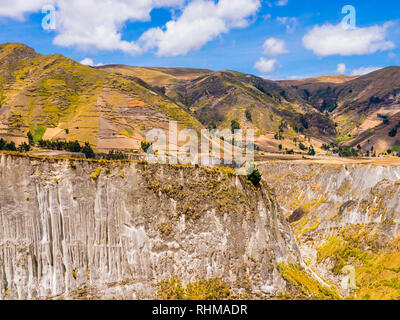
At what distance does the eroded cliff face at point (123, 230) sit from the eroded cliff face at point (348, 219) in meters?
18.1

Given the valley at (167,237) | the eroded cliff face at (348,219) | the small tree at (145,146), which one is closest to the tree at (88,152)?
the small tree at (145,146)

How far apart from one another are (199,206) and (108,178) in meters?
10.8

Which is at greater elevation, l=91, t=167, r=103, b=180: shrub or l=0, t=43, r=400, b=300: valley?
l=91, t=167, r=103, b=180: shrub

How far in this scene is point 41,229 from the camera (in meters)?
33.9

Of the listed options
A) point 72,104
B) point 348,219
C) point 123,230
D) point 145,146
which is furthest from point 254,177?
point 72,104

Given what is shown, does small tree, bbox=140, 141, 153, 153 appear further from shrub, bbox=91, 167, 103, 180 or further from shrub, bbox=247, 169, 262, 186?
shrub, bbox=91, 167, 103, 180

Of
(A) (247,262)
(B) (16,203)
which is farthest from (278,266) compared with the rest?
(B) (16,203)

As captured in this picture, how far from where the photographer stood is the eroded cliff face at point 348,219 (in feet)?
178

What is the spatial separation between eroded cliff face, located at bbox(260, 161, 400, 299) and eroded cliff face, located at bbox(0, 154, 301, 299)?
18118 millimetres

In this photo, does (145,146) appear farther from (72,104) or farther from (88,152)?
(72,104)

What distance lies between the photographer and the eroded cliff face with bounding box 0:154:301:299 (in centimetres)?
3356

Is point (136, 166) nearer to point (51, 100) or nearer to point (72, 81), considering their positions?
point (51, 100)

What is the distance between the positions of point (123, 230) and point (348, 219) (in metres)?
49.2

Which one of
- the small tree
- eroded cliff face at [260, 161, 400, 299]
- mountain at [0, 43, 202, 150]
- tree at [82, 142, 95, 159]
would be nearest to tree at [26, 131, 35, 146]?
mountain at [0, 43, 202, 150]
